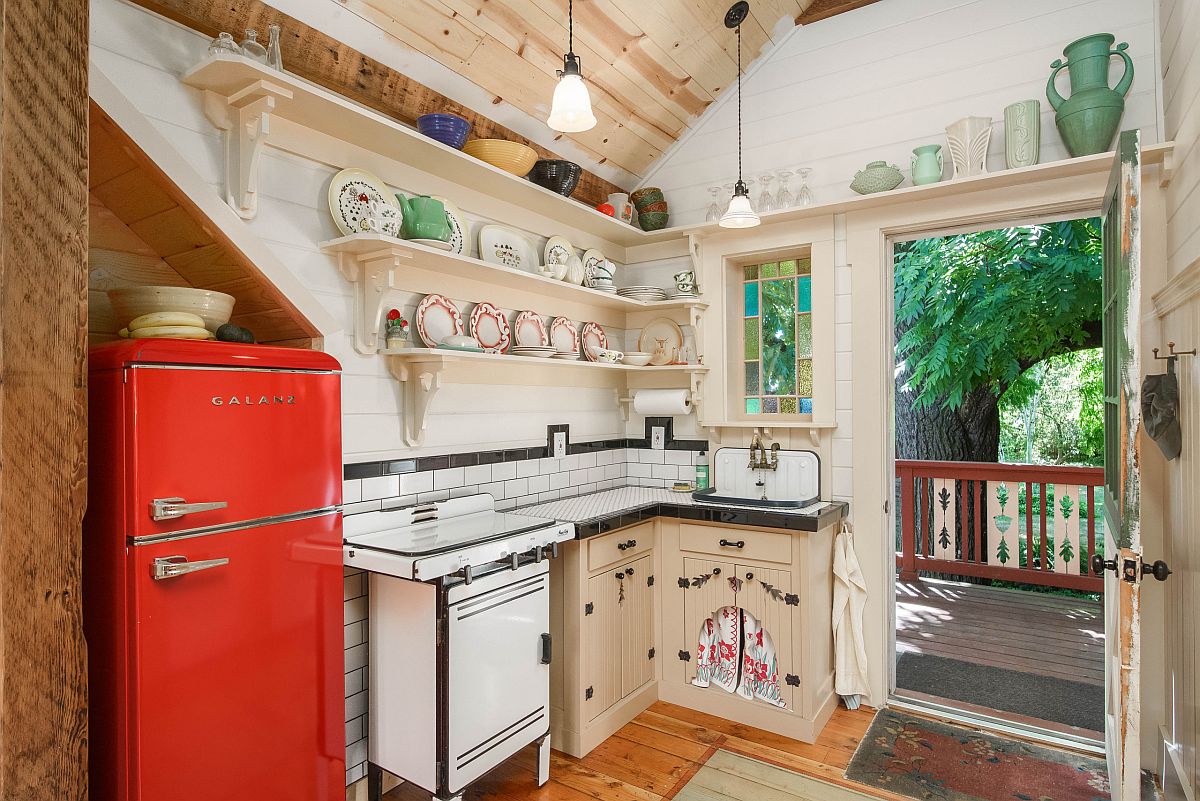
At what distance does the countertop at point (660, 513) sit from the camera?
9.29ft

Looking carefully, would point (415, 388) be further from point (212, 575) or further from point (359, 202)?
point (212, 575)

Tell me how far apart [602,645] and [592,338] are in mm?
1553

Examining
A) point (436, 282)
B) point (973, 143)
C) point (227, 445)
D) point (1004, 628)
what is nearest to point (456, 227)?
point (436, 282)

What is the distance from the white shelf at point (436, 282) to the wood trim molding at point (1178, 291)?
186cm

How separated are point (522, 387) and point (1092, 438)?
5.71m

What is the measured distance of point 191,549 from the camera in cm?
166

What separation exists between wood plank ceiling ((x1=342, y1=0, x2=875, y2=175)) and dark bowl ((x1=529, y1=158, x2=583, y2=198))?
27 centimetres

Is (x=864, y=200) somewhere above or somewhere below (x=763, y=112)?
below

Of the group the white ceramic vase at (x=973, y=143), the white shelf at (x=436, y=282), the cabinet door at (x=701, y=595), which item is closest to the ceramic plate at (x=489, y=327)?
the white shelf at (x=436, y=282)

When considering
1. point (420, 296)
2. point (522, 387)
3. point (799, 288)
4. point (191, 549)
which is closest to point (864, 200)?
point (799, 288)

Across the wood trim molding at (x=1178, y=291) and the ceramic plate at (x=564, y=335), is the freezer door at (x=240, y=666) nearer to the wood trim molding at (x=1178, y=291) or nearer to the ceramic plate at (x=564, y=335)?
the ceramic plate at (x=564, y=335)

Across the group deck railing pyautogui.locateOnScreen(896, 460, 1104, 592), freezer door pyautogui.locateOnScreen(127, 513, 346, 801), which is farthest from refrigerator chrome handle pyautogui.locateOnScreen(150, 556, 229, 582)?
deck railing pyautogui.locateOnScreen(896, 460, 1104, 592)

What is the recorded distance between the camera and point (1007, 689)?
337 cm

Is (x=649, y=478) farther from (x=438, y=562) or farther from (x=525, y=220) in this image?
(x=438, y=562)
